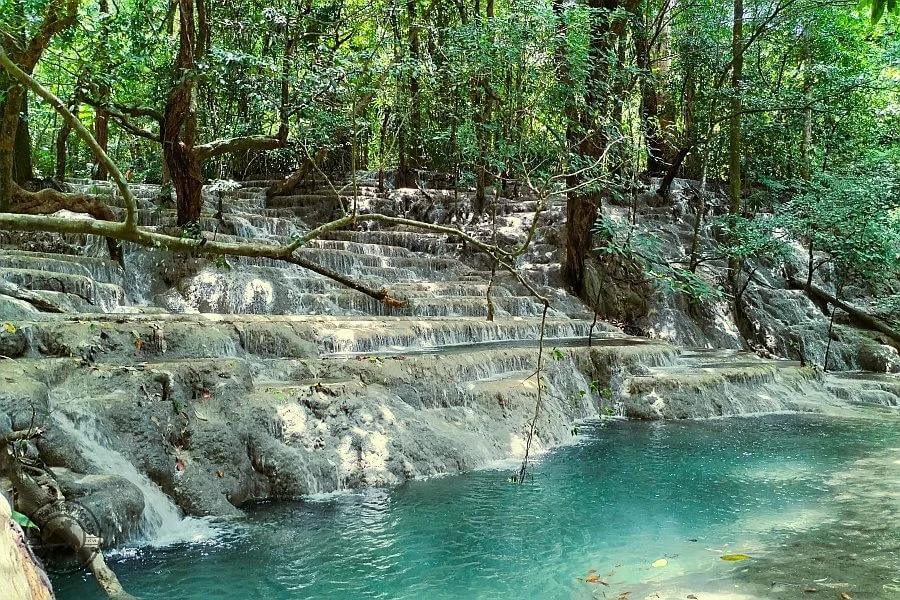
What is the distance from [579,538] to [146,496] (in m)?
3.05

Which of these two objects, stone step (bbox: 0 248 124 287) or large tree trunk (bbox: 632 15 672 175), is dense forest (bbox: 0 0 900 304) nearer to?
large tree trunk (bbox: 632 15 672 175)

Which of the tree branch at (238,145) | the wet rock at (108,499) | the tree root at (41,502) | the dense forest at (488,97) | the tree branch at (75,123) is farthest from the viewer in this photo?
the tree branch at (238,145)

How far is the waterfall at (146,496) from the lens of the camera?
4.59 m

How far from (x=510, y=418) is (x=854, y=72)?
11603 millimetres

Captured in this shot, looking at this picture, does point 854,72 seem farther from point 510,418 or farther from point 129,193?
point 129,193

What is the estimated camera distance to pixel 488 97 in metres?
13.5

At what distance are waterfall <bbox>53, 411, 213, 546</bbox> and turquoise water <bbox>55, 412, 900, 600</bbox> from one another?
0.20 metres

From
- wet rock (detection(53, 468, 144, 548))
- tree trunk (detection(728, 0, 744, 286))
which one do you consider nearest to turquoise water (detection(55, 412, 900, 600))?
wet rock (detection(53, 468, 144, 548))

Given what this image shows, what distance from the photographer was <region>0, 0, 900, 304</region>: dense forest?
918cm

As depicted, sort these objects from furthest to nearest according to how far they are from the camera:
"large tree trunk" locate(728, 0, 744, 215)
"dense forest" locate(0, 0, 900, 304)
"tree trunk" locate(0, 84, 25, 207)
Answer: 1. "large tree trunk" locate(728, 0, 744, 215)
2. "tree trunk" locate(0, 84, 25, 207)
3. "dense forest" locate(0, 0, 900, 304)

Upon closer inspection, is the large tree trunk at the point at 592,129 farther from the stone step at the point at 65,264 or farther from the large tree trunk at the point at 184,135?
the stone step at the point at 65,264

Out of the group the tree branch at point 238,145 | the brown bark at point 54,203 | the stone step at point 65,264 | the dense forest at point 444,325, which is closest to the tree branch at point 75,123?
the dense forest at point 444,325

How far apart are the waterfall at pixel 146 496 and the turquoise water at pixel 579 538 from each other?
20cm

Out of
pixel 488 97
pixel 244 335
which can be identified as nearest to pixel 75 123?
pixel 244 335
